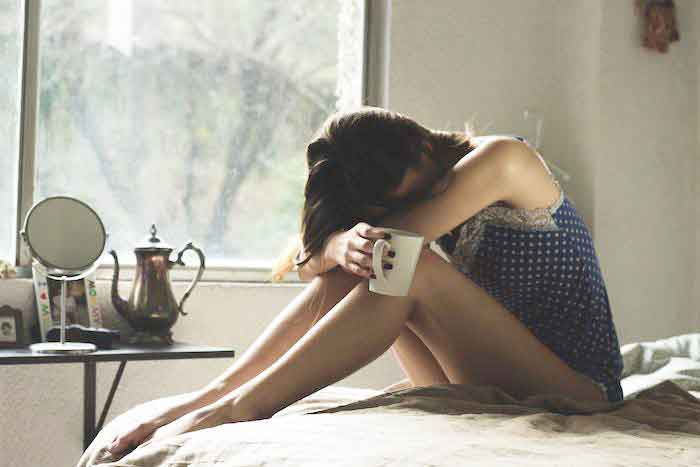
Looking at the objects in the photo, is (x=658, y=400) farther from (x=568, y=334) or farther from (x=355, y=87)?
(x=355, y=87)

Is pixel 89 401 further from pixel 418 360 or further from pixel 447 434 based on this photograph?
pixel 447 434

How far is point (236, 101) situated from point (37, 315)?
0.87 meters

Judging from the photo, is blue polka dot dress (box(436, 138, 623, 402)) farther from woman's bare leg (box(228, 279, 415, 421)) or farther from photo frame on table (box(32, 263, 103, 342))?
photo frame on table (box(32, 263, 103, 342))

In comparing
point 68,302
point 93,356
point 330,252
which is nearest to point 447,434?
point 330,252

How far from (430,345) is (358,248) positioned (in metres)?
0.24

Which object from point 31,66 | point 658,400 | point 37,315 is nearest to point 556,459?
point 658,400

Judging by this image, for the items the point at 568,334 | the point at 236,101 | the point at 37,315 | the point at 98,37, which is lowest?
the point at 37,315

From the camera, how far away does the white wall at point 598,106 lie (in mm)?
2852

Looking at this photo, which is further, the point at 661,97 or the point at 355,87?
the point at 661,97

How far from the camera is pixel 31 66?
2.37m

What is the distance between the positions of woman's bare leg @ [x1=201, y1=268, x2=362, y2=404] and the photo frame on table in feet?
2.98

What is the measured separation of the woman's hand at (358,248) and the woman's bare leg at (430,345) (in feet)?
0.09

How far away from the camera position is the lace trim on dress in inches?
60.0

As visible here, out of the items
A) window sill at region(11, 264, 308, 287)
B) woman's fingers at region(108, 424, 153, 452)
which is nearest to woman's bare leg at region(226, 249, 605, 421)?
woman's fingers at region(108, 424, 153, 452)
